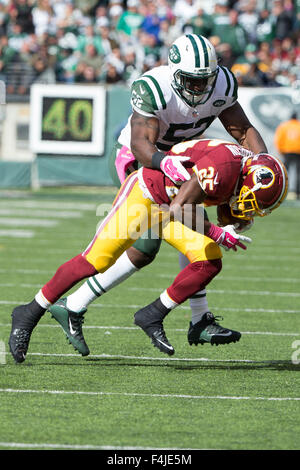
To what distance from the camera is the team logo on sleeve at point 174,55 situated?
5.14 meters

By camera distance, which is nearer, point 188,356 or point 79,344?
point 79,344

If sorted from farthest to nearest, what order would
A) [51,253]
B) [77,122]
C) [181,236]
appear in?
[77,122]
[51,253]
[181,236]

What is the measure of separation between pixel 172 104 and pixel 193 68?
0.27m

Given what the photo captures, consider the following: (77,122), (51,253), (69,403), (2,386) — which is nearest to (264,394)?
(69,403)

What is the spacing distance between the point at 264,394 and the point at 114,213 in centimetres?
121

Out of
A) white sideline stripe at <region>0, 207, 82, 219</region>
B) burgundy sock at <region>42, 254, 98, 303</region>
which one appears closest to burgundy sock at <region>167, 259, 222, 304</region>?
burgundy sock at <region>42, 254, 98, 303</region>

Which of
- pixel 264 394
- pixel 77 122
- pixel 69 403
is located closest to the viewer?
pixel 69 403

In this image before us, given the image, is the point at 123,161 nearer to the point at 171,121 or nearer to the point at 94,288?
the point at 171,121

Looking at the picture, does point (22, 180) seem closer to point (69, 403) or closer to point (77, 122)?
point (77, 122)

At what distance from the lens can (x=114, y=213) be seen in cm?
502

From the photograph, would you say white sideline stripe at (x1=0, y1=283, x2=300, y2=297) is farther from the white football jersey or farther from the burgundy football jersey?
the burgundy football jersey

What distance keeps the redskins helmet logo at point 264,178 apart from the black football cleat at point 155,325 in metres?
0.89

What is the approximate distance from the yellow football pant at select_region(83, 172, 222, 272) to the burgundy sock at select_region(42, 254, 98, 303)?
0.04 meters

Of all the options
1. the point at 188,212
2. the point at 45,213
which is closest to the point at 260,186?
the point at 188,212
